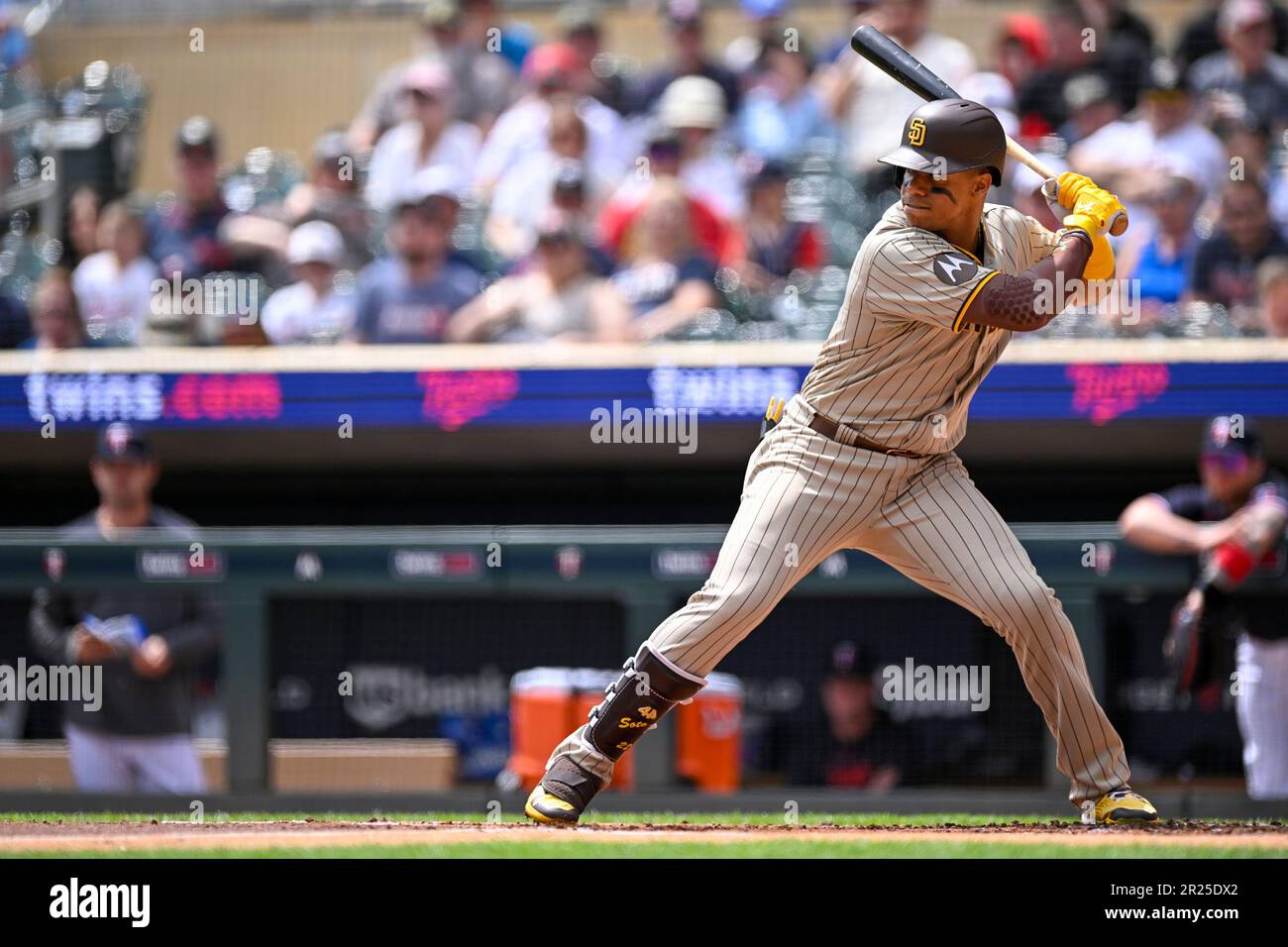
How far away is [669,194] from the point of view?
23.7ft

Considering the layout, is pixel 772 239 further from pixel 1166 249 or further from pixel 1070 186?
pixel 1070 186

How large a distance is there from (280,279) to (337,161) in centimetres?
84

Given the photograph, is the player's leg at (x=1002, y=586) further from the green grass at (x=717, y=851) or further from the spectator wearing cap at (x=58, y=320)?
the spectator wearing cap at (x=58, y=320)

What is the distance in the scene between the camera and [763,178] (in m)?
7.54

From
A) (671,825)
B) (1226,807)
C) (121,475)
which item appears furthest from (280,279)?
(1226,807)

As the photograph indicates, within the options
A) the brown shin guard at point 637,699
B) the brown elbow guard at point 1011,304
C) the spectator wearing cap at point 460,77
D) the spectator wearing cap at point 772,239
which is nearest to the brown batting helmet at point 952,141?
the brown elbow guard at point 1011,304

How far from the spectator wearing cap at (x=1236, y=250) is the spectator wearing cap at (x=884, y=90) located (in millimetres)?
1337

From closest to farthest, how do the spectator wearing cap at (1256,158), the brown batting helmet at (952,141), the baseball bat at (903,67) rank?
the brown batting helmet at (952,141) → the baseball bat at (903,67) → the spectator wearing cap at (1256,158)

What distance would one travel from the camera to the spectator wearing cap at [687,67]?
27.5ft

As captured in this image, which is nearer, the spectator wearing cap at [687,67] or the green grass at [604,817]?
the green grass at [604,817]

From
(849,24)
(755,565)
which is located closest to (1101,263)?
(755,565)

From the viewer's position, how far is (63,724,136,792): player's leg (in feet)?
20.4

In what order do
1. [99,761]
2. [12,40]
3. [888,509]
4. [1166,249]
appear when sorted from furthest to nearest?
[12,40], [1166,249], [99,761], [888,509]

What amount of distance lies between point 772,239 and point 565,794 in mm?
3849
